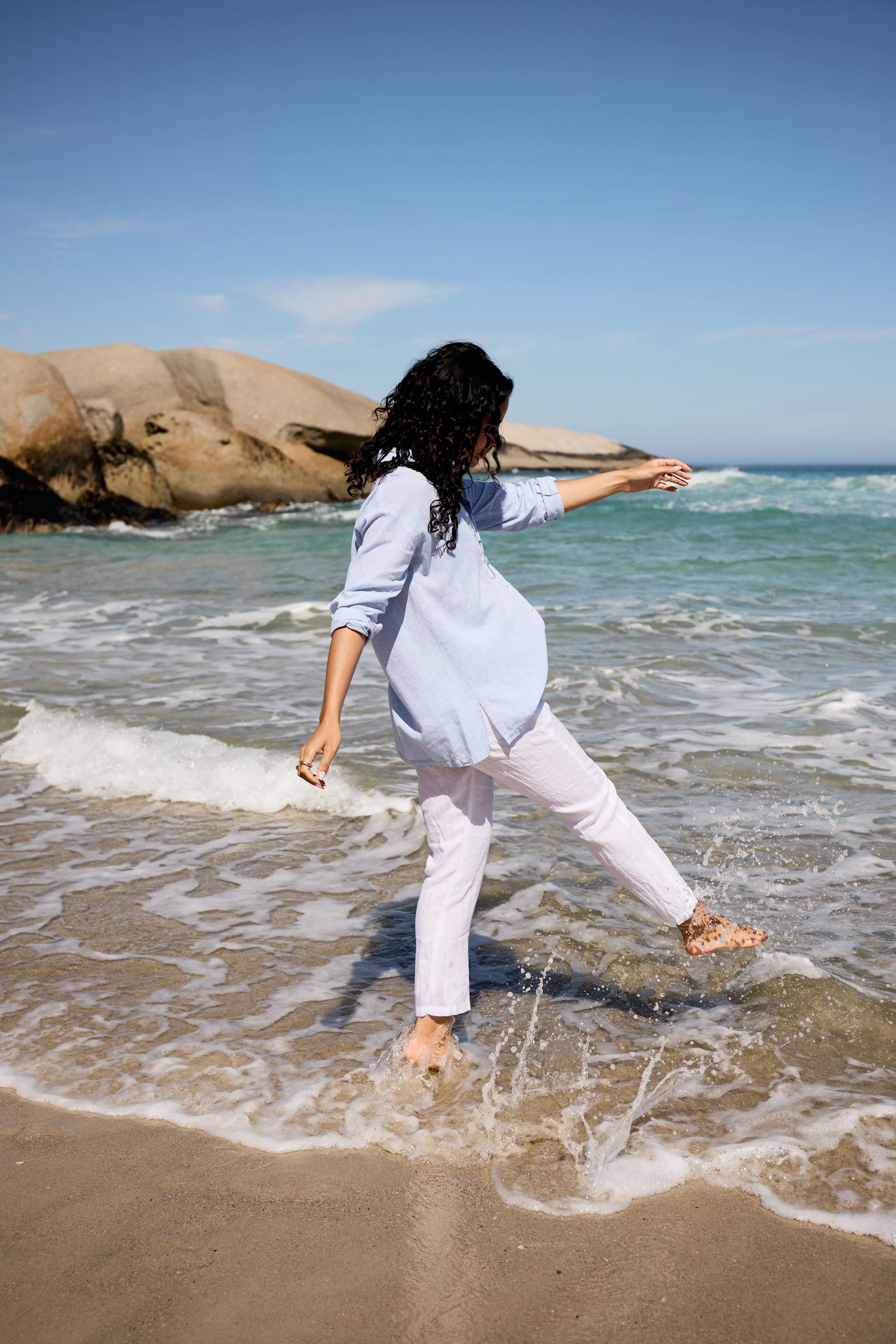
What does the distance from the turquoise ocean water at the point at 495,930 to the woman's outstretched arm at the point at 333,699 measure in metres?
0.87

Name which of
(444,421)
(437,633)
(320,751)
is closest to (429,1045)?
(320,751)

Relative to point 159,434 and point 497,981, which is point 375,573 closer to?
point 497,981

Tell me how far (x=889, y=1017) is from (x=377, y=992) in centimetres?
141

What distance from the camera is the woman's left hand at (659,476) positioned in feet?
8.39

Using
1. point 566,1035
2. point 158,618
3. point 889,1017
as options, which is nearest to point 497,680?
point 566,1035

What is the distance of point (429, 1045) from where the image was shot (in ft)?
8.05

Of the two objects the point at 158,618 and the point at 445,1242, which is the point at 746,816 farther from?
the point at 158,618

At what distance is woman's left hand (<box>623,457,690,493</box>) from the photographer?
2.56m

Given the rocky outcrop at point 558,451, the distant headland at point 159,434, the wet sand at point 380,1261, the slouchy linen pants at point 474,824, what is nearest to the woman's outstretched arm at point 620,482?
the slouchy linen pants at point 474,824

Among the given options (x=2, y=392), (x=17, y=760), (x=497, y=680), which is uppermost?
(x=2, y=392)

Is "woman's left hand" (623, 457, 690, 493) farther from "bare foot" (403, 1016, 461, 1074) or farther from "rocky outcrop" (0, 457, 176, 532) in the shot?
"rocky outcrop" (0, 457, 176, 532)

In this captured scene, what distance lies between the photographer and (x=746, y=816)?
4293 millimetres

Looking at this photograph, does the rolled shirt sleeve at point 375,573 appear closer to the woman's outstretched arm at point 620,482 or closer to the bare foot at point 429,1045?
the woman's outstretched arm at point 620,482

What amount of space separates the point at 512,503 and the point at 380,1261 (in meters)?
1.65
